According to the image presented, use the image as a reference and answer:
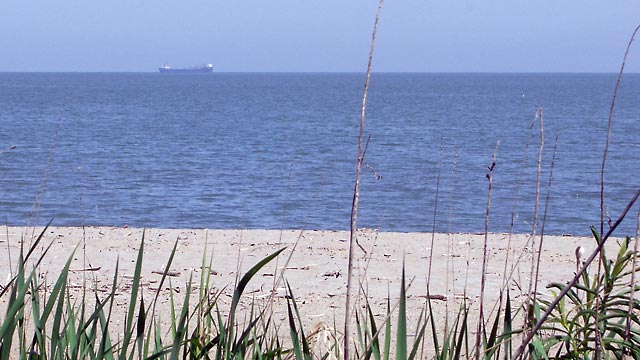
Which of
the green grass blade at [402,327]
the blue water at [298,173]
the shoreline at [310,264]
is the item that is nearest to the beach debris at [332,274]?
the shoreline at [310,264]

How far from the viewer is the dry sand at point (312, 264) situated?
7.09 metres

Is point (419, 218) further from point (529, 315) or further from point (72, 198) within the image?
point (529, 315)

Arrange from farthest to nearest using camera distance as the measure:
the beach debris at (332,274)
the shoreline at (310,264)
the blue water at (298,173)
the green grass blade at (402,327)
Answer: the blue water at (298,173)
the beach debris at (332,274)
the shoreline at (310,264)
the green grass blade at (402,327)

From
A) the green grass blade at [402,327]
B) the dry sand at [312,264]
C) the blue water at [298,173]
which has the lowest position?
the blue water at [298,173]

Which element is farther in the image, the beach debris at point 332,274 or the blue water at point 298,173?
the blue water at point 298,173

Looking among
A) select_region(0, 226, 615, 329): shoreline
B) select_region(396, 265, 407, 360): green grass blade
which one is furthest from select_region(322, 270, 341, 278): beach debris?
select_region(396, 265, 407, 360): green grass blade

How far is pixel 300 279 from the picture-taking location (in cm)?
816

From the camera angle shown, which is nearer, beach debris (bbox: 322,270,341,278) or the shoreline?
the shoreline

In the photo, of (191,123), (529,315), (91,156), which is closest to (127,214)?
(91,156)

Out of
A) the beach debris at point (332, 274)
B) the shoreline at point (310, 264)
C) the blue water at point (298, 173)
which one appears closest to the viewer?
the shoreline at point (310, 264)

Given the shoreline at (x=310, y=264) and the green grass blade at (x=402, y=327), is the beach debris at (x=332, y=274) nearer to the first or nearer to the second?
the shoreline at (x=310, y=264)

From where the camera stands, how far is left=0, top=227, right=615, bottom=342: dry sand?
7.09m

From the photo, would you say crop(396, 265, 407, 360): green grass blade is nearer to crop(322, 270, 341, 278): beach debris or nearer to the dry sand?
the dry sand

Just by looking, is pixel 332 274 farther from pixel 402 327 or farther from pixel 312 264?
pixel 402 327
